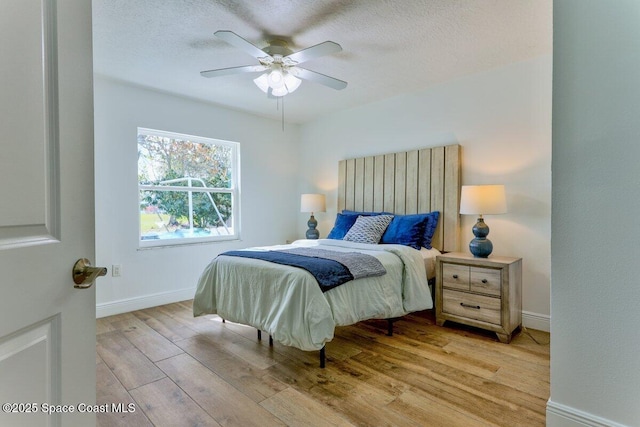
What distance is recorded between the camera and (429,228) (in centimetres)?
329

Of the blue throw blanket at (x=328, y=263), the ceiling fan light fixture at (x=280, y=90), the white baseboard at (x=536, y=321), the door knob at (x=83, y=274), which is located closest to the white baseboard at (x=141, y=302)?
the blue throw blanket at (x=328, y=263)

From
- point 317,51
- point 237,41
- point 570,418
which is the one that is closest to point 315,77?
point 317,51

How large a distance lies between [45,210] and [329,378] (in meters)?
1.81

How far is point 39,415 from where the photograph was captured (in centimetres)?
67

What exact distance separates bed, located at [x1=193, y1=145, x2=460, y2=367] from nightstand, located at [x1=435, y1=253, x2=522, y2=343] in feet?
0.61

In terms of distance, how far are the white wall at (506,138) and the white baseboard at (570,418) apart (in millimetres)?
1538

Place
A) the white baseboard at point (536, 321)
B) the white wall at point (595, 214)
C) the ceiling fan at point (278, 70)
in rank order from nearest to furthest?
the white wall at point (595, 214) < the ceiling fan at point (278, 70) < the white baseboard at point (536, 321)

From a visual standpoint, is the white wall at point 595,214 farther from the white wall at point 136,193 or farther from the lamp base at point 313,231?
the white wall at point 136,193

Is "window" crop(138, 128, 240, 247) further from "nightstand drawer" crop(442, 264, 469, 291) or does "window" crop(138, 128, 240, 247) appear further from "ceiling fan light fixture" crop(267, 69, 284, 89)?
"nightstand drawer" crop(442, 264, 469, 291)

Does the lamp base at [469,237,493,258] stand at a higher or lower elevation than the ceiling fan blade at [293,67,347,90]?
lower

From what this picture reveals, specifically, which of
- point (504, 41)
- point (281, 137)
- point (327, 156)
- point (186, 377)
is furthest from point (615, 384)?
point (281, 137)

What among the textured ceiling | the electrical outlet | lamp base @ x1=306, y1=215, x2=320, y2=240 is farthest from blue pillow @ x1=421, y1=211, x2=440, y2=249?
the electrical outlet

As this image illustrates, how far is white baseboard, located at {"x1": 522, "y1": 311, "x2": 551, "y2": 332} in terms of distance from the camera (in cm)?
277

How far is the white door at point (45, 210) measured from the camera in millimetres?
611
